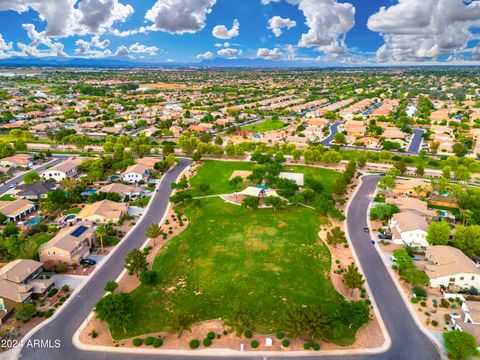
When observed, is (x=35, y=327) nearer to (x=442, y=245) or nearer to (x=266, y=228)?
(x=266, y=228)

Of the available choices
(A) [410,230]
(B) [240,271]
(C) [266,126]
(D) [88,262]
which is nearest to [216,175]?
(B) [240,271]

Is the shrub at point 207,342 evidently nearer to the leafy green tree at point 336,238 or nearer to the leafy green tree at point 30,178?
the leafy green tree at point 336,238

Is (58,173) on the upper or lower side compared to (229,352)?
upper

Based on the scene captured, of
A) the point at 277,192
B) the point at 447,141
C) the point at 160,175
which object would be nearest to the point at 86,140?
the point at 160,175

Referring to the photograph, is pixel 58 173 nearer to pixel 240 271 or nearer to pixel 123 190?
pixel 123 190

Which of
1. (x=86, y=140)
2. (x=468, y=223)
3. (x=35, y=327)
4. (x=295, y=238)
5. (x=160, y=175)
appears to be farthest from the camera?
(x=86, y=140)

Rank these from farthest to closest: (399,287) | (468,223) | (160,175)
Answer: (160,175), (468,223), (399,287)
